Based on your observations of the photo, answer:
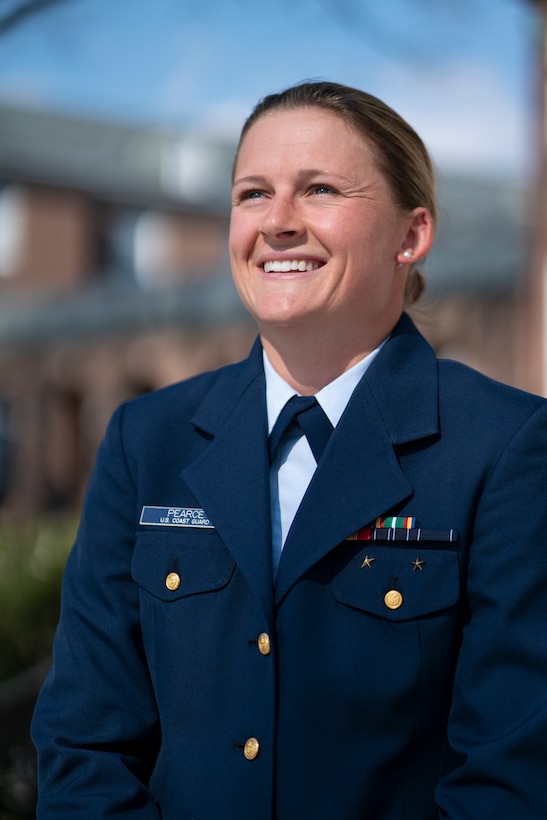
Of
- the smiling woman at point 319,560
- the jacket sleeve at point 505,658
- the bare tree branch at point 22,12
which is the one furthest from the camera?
the bare tree branch at point 22,12

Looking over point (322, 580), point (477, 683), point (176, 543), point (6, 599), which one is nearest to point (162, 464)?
point (176, 543)

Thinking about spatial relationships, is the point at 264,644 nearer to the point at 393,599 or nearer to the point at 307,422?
the point at 393,599

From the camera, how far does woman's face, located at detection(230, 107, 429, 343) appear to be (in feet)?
6.95

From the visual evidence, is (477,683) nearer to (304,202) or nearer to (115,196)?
(304,202)

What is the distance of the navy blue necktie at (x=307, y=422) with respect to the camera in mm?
2180

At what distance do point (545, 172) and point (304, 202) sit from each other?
218 inches

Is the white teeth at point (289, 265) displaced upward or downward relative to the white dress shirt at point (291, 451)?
upward

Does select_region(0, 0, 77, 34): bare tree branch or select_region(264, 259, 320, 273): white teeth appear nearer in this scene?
select_region(264, 259, 320, 273): white teeth

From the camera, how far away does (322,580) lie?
2029 millimetres

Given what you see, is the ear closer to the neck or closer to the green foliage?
the neck

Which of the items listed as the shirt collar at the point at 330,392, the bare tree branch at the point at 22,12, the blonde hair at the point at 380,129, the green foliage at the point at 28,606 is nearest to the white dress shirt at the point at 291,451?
the shirt collar at the point at 330,392

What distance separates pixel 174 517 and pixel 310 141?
0.79m

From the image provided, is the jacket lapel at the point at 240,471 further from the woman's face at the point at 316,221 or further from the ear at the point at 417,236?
the ear at the point at 417,236

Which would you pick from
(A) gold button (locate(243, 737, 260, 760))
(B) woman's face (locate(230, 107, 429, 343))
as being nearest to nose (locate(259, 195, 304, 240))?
(B) woman's face (locate(230, 107, 429, 343))
